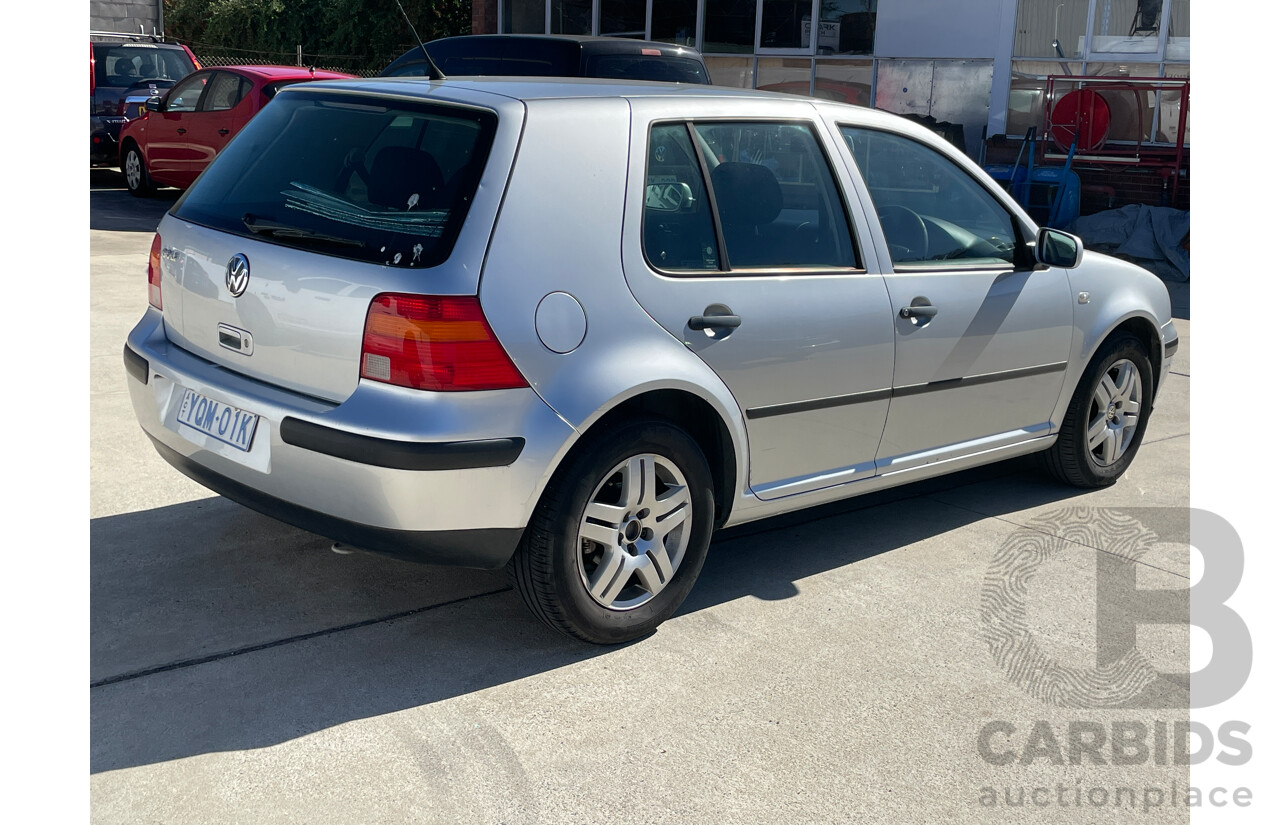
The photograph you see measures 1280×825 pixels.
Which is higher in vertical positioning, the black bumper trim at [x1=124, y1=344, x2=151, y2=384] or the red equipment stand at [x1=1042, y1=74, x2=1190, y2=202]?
the red equipment stand at [x1=1042, y1=74, x2=1190, y2=202]

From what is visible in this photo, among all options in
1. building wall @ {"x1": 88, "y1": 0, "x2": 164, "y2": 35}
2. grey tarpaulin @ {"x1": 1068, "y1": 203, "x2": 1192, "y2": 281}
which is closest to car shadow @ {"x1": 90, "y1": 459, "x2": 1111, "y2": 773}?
grey tarpaulin @ {"x1": 1068, "y1": 203, "x2": 1192, "y2": 281}

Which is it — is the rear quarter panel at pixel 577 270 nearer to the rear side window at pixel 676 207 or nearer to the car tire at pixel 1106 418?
the rear side window at pixel 676 207

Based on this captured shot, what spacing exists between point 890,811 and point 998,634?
1201 millimetres

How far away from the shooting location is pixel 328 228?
11.3 ft

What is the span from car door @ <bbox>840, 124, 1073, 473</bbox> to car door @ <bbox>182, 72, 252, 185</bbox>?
32.4ft

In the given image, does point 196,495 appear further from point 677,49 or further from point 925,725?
point 677,49

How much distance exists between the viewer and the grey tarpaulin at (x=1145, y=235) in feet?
41.5

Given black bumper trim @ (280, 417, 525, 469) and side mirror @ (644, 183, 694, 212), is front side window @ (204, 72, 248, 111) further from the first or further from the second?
black bumper trim @ (280, 417, 525, 469)

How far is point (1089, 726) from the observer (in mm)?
3479

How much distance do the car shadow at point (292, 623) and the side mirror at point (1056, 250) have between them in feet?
3.80

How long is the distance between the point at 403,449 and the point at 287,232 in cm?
81

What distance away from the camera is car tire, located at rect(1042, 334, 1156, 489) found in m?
5.35

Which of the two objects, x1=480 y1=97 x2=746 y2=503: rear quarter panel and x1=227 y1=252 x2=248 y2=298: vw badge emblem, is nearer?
x1=480 y1=97 x2=746 y2=503: rear quarter panel

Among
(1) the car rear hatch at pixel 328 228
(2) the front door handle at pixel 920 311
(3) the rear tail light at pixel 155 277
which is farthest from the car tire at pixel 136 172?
(2) the front door handle at pixel 920 311
